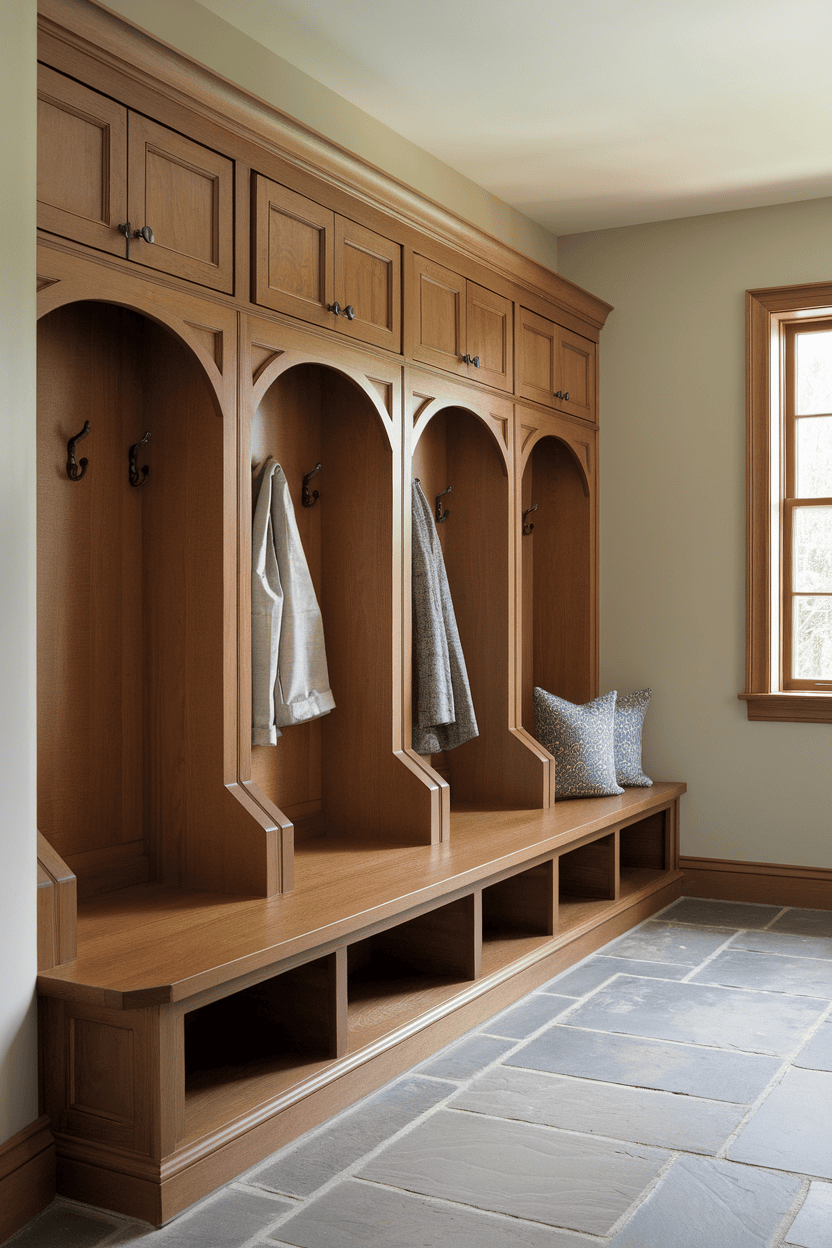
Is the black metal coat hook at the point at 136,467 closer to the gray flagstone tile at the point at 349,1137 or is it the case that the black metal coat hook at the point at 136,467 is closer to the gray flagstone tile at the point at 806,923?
the gray flagstone tile at the point at 349,1137

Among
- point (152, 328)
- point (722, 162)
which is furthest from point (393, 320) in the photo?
point (722, 162)

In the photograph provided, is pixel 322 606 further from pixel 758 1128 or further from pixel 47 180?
pixel 758 1128

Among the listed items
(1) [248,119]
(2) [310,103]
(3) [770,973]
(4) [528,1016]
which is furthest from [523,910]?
(2) [310,103]

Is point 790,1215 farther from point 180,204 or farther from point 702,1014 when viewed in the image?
point 180,204

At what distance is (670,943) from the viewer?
417cm

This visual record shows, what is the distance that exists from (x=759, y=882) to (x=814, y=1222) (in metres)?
2.71

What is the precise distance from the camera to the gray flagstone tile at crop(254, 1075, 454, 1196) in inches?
92.7

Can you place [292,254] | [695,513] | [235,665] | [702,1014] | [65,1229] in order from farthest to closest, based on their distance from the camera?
1. [695,513]
2. [702,1014]
3. [292,254]
4. [235,665]
5. [65,1229]

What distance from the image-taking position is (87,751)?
2906 millimetres

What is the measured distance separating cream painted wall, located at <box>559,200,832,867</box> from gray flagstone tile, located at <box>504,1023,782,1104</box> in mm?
1873

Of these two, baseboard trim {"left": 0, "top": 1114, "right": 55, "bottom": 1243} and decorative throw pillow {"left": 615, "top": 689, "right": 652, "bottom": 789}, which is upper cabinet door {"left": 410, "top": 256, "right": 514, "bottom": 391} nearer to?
decorative throw pillow {"left": 615, "top": 689, "right": 652, "bottom": 789}

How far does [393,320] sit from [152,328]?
89 centimetres

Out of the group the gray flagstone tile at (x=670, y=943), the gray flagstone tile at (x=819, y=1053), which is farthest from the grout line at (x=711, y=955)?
the gray flagstone tile at (x=819, y=1053)

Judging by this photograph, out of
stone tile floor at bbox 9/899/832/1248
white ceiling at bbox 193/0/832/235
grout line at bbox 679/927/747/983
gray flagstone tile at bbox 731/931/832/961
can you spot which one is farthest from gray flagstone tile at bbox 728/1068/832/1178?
white ceiling at bbox 193/0/832/235
